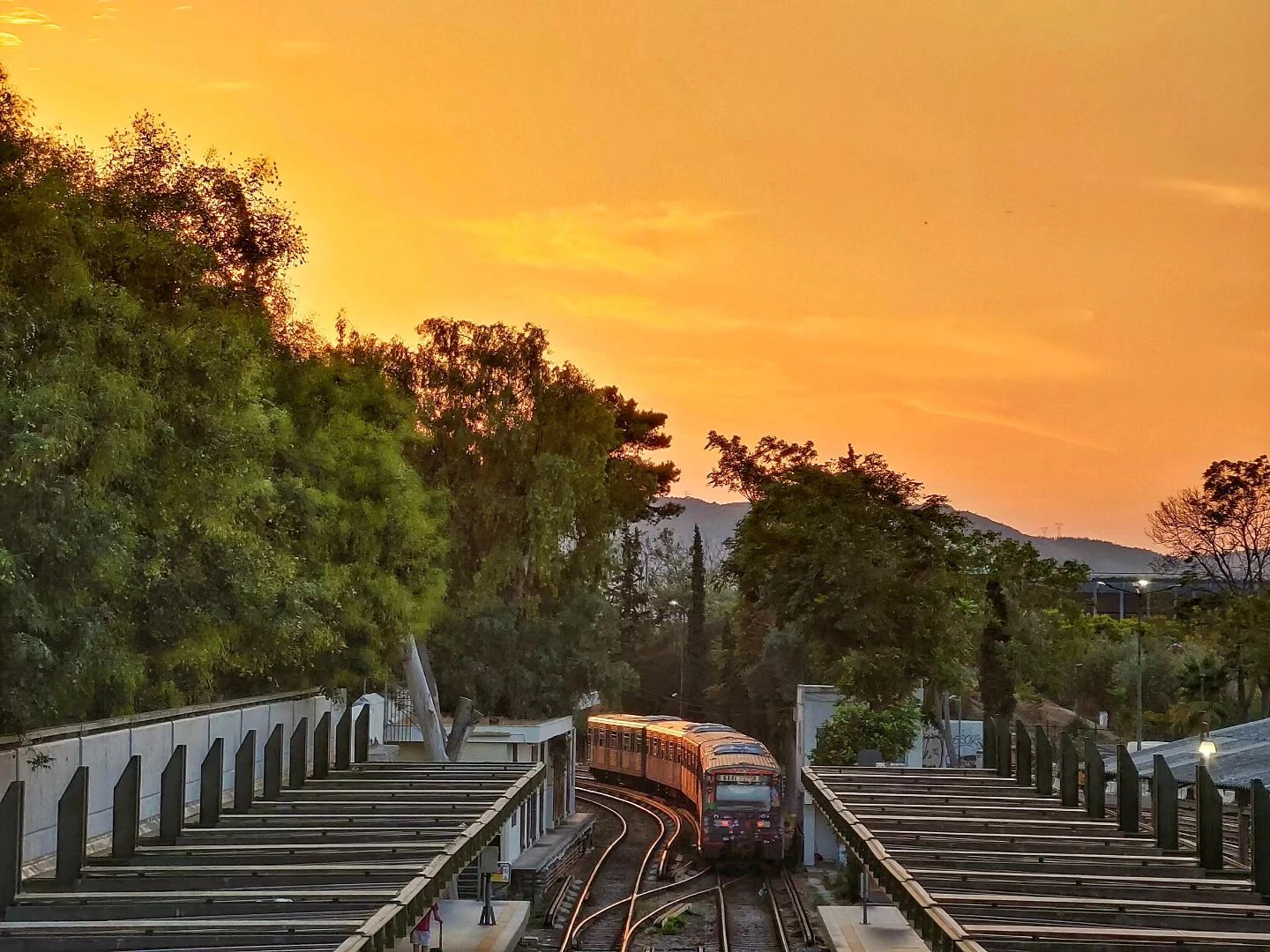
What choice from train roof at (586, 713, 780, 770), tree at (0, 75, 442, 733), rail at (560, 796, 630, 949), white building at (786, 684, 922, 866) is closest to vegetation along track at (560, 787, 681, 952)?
rail at (560, 796, 630, 949)

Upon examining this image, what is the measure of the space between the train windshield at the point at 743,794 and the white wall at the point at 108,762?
55.2 feet

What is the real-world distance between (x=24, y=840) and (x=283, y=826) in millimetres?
3847

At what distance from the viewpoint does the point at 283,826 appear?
19.9 m

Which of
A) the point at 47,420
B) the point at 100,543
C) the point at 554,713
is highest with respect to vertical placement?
the point at 47,420

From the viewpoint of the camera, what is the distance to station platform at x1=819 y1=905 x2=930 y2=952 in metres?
25.5

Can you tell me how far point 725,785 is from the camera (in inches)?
1635

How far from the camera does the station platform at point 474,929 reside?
25405mm

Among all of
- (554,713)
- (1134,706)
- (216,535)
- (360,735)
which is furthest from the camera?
(1134,706)

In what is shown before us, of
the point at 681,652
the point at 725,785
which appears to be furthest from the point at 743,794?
the point at 681,652

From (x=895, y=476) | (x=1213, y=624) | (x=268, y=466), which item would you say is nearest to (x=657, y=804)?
(x=895, y=476)

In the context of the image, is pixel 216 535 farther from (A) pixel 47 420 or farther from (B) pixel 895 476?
(B) pixel 895 476

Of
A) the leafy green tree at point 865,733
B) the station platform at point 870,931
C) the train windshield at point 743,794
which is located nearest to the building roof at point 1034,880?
the station platform at point 870,931

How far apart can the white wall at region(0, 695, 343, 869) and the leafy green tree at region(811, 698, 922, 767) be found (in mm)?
19701

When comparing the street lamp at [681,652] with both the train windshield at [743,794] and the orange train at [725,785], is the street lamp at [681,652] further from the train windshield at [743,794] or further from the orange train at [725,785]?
the train windshield at [743,794]
